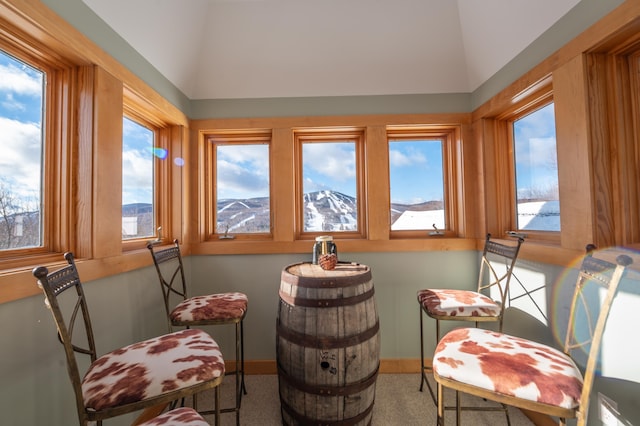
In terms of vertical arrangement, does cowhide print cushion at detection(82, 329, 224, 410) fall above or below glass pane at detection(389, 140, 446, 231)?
below

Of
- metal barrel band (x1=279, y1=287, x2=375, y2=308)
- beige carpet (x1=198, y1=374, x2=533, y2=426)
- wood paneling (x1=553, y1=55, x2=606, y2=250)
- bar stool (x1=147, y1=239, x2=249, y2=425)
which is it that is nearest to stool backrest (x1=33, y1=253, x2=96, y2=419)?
bar stool (x1=147, y1=239, x2=249, y2=425)

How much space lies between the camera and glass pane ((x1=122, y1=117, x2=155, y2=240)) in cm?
176

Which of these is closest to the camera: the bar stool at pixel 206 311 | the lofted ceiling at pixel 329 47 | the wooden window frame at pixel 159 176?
the bar stool at pixel 206 311

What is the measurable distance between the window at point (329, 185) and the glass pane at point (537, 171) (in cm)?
122

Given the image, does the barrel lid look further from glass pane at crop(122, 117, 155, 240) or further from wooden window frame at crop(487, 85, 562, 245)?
wooden window frame at crop(487, 85, 562, 245)

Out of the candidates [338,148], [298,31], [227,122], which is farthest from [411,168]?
[227,122]

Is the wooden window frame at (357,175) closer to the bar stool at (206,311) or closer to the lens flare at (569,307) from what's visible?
the bar stool at (206,311)

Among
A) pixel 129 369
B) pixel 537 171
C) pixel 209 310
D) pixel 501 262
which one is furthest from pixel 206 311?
pixel 537 171

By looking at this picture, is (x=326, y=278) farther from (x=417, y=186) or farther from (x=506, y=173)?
(x=506, y=173)

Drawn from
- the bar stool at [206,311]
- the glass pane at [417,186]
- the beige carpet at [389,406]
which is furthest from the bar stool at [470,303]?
the bar stool at [206,311]

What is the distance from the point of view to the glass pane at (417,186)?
241 cm

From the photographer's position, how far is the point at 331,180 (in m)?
2.44

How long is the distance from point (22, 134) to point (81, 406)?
3.80ft

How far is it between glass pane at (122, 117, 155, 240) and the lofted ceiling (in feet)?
1.58
